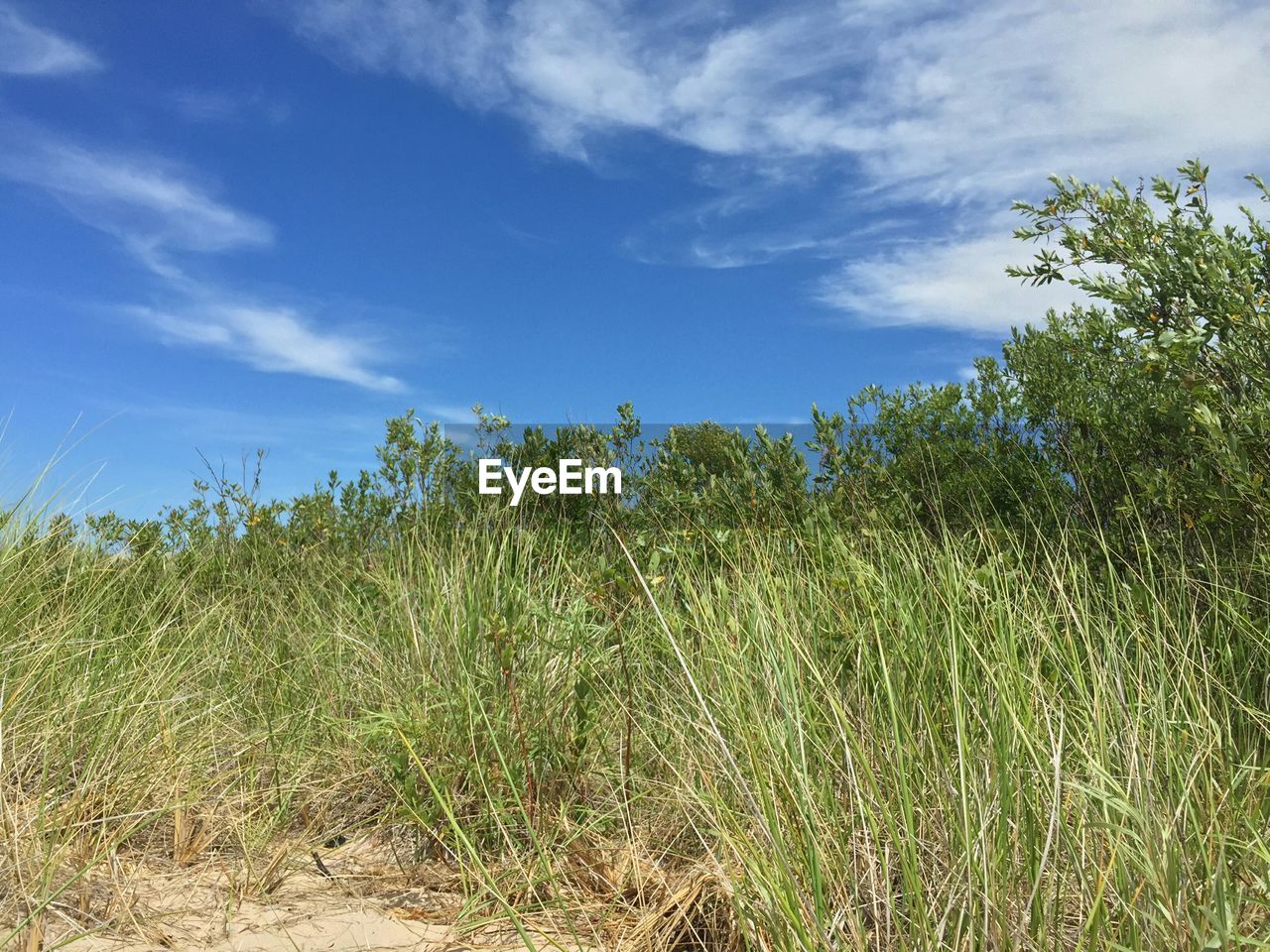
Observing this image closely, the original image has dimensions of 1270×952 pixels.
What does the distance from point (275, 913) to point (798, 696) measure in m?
1.75

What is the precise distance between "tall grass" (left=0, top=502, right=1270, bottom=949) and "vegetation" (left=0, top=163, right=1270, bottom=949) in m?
0.02

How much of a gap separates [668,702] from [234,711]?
2.10 metres

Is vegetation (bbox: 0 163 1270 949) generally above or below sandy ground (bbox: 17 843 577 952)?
above

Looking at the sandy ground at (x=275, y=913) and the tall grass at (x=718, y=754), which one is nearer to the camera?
the tall grass at (x=718, y=754)

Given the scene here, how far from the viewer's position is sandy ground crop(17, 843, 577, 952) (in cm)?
272

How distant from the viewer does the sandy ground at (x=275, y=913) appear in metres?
2.72

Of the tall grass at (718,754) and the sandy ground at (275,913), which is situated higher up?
the tall grass at (718,754)

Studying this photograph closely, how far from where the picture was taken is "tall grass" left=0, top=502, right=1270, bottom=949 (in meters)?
2.03

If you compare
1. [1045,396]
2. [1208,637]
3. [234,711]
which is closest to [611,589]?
[234,711]

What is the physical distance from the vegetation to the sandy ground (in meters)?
0.06

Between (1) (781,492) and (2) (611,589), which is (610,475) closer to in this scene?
(1) (781,492)

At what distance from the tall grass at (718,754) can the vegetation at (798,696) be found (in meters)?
0.02

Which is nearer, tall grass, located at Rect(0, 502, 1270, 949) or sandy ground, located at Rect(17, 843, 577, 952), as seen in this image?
tall grass, located at Rect(0, 502, 1270, 949)

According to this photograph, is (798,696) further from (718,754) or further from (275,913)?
(275,913)
